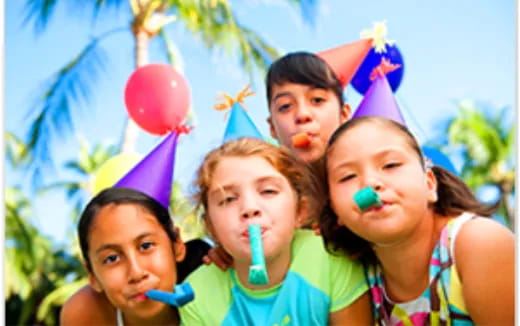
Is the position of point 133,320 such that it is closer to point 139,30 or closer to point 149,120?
point 149,120

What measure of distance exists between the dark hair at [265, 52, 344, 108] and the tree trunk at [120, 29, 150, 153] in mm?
3128

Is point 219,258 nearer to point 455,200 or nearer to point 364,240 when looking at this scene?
point 364,240

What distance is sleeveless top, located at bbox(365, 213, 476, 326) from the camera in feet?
3.78

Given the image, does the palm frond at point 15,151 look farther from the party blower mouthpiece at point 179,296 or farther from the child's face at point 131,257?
the party blower mouthpiece at point 179,296

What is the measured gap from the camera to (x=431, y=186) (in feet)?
4.08

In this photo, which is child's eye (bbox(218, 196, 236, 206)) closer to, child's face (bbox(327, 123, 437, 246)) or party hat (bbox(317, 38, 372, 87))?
child's face (bbox(327, 123, 437, 246))

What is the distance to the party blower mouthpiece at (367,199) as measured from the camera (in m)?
1.14

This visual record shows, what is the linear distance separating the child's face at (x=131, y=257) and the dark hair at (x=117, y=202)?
1 cm

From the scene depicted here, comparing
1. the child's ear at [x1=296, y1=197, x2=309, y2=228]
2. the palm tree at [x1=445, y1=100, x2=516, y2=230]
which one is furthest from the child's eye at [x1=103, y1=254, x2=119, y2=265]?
the palm tree at [x1=445, y1=100, x2=516, y2=230]

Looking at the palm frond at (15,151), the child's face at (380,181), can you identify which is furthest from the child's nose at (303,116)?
the palm frond at (15,151)

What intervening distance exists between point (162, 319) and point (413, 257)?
0.53 m

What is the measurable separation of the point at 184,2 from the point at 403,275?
4470 mm

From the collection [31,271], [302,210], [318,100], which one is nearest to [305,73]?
[318,100]

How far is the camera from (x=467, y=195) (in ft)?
4.26
